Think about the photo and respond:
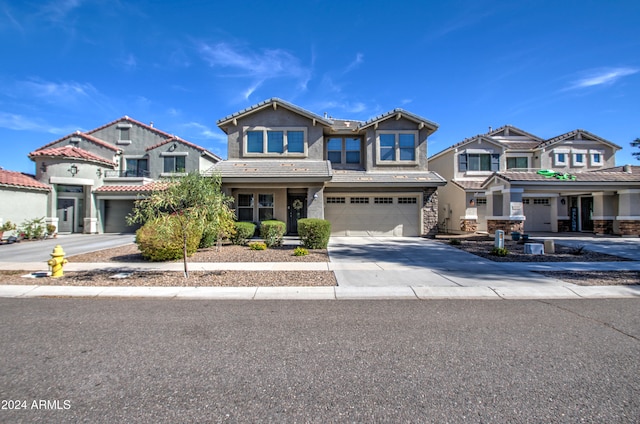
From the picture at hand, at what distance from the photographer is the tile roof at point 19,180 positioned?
16.3 meters

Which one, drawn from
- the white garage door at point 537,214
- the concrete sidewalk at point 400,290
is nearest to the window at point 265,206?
the concrete sidewalk at point 400,290

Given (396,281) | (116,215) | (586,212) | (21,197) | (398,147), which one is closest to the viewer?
(396,281)

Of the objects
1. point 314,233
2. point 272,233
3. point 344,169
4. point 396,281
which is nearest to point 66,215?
point 272,233

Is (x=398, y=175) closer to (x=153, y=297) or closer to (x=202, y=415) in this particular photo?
(x=153, y=297)

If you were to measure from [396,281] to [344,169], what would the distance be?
1178 cm

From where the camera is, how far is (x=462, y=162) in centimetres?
2178

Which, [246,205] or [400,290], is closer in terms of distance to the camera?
[400,290]

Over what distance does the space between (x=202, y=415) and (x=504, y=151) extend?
24.3 m

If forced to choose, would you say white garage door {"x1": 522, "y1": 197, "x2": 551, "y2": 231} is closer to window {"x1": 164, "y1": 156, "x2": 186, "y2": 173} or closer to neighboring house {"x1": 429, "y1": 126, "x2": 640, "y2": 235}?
neighboring house {"x1": 429, "y1": 126, "x2": 640, "y2": 235}

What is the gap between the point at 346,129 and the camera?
1902 centimetres

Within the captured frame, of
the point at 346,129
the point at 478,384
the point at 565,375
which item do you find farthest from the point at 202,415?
the point at 346,129

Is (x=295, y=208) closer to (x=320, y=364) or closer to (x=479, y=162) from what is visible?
(x=479, y=162)

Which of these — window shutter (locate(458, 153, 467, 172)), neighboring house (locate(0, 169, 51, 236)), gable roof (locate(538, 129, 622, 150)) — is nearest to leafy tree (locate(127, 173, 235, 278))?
neighboring house (locate(0, 169, 51, 236))

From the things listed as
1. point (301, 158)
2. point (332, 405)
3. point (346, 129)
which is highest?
point (346, 129)
